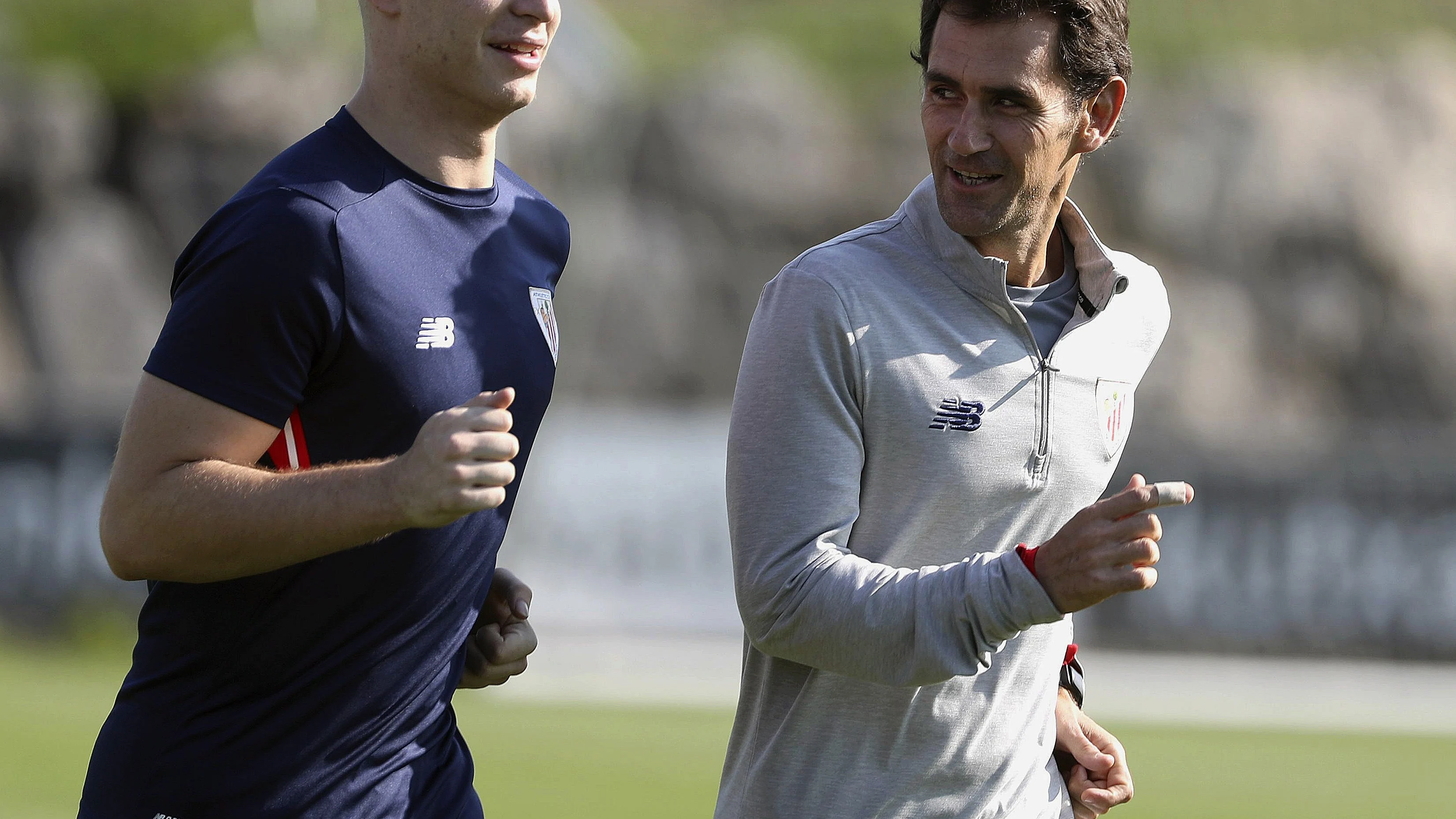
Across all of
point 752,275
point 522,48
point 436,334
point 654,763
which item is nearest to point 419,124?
point 522,48

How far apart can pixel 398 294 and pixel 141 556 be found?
1.97 feet

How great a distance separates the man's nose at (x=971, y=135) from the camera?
2918mm

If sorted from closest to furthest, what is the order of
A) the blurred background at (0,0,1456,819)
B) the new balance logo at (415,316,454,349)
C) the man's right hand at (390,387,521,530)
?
the man's right hand at (390,387,521,530) < the new balance logo at (415,316,454,349) < the blurred background at (0,0,1456,819)

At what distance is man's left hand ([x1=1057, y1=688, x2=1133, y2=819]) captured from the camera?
326 cm

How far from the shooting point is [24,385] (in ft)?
57.7

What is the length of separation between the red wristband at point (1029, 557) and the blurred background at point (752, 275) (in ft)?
32.5

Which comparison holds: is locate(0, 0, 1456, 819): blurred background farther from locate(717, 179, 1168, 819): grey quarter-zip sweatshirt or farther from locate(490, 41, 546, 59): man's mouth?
locate(490, 41, 546, 59): man's mouth

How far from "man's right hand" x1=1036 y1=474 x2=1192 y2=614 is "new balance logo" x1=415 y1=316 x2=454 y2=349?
109 cm

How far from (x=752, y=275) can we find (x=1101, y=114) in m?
20.4

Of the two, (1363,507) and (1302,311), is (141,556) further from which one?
(1302,311)

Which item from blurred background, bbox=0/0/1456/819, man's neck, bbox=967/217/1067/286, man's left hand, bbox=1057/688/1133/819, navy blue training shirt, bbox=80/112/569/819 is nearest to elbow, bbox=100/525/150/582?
navy blue training shirt, bbox=80/112/569/819

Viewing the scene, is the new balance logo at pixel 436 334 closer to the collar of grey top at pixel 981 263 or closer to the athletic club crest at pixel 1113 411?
the collar of grey top at pixel 981 263

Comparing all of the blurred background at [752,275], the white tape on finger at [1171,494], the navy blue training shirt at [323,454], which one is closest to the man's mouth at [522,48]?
the navy blue training shirt at [323,454]

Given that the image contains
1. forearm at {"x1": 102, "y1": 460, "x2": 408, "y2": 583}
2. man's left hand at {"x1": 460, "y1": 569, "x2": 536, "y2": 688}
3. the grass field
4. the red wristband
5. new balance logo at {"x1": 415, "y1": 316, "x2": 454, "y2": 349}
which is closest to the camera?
forearm at {"x1": 102, "y1": 460, "x2": 408, "y2": 583}
